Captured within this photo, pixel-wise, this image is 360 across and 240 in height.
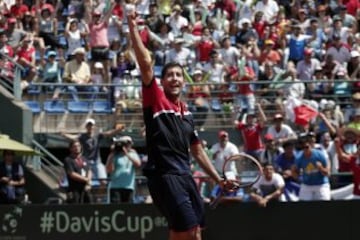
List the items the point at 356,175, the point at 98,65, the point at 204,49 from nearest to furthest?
the point at 356,175 < the point at 98,65 < the point at 204,49

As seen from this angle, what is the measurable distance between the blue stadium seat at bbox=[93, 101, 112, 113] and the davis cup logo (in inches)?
189

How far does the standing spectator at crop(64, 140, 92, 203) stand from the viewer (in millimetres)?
19094

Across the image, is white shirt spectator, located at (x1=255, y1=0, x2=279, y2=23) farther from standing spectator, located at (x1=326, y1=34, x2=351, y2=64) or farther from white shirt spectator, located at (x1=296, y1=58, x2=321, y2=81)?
white shirt spectator, located at (x1=296, y1=58, x2=321, y2=81)

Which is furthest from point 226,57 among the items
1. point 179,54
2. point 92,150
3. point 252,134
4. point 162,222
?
point 162,222

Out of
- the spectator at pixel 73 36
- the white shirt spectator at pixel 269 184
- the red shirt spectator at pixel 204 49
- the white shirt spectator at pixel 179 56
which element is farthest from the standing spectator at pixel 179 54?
the white shirt spectator at pixel 269 184

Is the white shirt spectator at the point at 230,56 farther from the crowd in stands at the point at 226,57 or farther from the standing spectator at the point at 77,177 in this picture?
the standing spectator at the point at 77,177

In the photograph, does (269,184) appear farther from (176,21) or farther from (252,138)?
(176,21)

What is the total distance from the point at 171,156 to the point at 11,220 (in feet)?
24.3

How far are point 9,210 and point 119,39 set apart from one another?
7.15 meters

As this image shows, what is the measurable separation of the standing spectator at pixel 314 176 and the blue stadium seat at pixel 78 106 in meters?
5.09

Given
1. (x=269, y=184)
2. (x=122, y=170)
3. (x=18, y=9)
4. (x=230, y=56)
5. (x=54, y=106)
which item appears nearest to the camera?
(x=269, y=184)

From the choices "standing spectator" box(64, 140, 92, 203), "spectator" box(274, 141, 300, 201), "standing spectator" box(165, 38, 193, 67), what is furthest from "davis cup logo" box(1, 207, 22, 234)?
"standing spectator" box(165, 38, 193, 67)

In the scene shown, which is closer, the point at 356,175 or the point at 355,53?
the point at 356,175

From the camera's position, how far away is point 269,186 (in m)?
18.2
